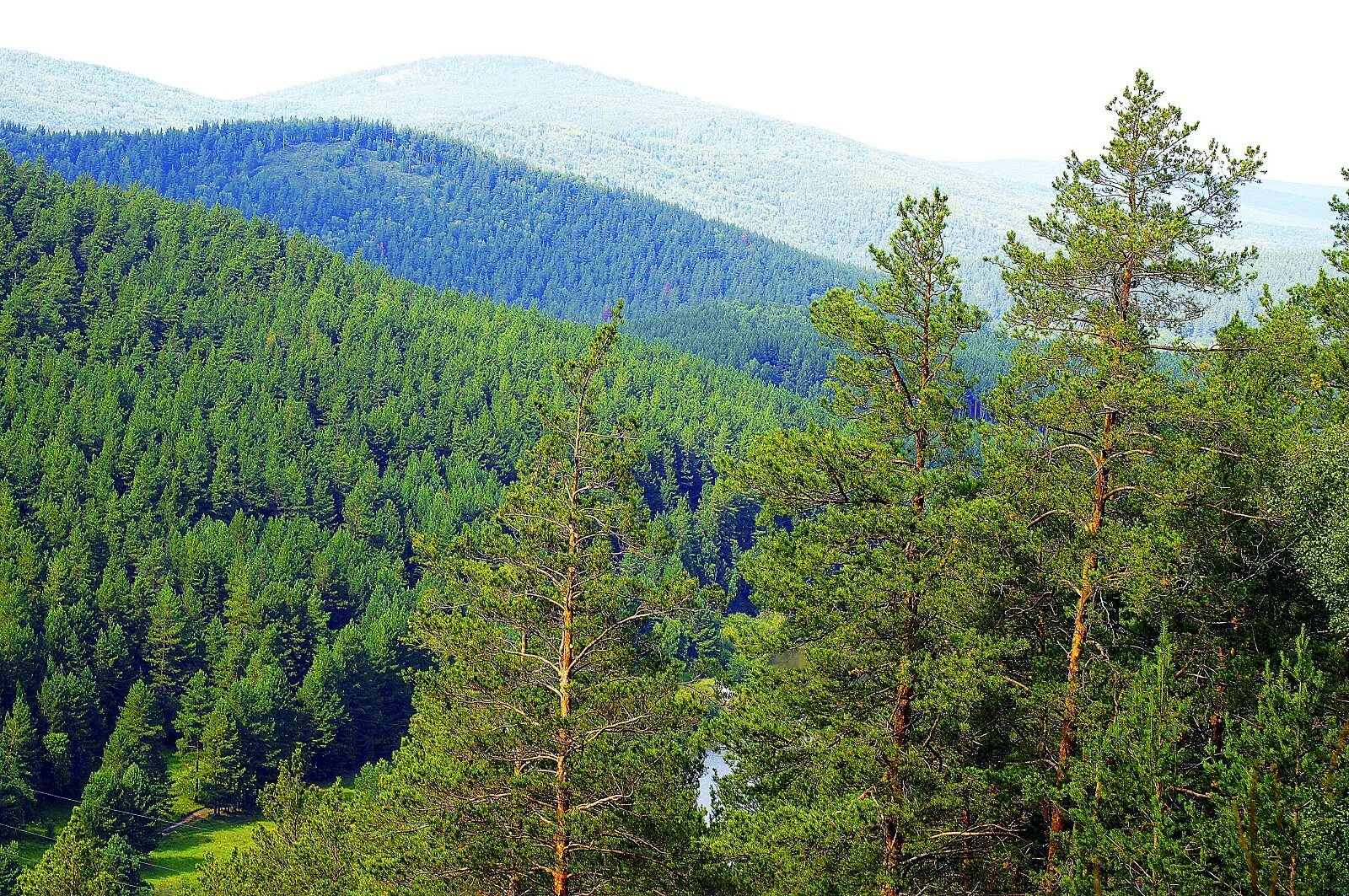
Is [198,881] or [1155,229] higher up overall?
[1155,229]

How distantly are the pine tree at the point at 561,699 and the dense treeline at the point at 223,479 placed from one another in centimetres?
126

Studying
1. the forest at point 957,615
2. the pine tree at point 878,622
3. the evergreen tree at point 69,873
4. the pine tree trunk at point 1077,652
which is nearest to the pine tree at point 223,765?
the evergreen tree at point 69,873

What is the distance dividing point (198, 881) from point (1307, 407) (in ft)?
134

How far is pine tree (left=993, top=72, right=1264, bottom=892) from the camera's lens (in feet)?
70.2

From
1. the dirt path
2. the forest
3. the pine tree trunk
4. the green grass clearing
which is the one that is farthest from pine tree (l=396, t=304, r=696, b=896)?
the dirt path

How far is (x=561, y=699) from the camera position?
2361 cm

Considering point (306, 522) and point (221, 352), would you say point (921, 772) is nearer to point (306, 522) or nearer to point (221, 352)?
point (306, 522)

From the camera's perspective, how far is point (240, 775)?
77.9 meters

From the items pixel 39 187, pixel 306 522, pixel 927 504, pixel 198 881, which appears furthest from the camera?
pixel 39 187

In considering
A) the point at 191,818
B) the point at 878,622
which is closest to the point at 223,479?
the point at 191,818

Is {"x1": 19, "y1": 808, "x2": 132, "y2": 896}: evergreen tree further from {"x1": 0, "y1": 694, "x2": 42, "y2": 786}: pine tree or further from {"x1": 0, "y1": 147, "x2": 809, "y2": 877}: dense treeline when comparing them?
{"x1": 0, "y1": 694, "x2": 42, "y2": 786}: pine tree

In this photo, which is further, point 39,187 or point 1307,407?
point 39,187

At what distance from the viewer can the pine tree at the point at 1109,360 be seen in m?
21.4

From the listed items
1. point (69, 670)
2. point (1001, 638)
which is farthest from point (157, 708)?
point (1001, 638)
